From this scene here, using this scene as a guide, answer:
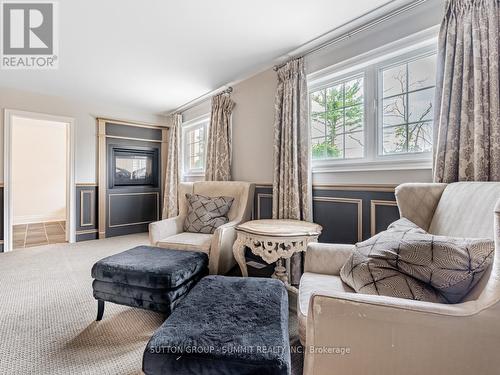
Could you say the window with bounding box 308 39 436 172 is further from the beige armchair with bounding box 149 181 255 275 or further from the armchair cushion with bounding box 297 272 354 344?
the armchair cushion with bounding box 297 272 354 344

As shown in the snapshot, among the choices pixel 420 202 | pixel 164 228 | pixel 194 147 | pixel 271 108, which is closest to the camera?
pixel 420 202

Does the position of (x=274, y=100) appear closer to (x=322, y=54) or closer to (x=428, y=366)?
(x=322, y=54)

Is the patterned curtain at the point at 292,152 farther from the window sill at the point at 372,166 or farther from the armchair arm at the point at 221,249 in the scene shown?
the armchair arm at the point at 221,249

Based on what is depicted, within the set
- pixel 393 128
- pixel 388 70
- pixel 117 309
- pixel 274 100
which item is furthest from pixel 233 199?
pixel 388 70

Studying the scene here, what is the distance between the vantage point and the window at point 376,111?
1.83 metres

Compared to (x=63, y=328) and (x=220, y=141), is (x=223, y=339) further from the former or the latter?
(x=220, y=141)

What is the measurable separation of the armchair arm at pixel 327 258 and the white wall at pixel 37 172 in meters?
6.15

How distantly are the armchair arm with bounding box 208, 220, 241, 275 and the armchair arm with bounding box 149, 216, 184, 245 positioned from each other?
590 millimetres

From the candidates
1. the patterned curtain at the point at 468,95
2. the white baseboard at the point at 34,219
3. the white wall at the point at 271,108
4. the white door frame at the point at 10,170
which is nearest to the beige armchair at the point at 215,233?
the white wall at the point at 271,108

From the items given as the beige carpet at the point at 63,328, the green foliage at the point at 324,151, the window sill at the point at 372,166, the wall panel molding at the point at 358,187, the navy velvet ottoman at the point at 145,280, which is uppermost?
the green foliage at the point at 324,151

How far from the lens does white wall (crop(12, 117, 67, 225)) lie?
565 centimetres

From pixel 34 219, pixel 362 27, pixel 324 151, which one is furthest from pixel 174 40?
pixel 34 219

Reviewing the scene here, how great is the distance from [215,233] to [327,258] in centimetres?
104

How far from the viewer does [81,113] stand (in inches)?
159
